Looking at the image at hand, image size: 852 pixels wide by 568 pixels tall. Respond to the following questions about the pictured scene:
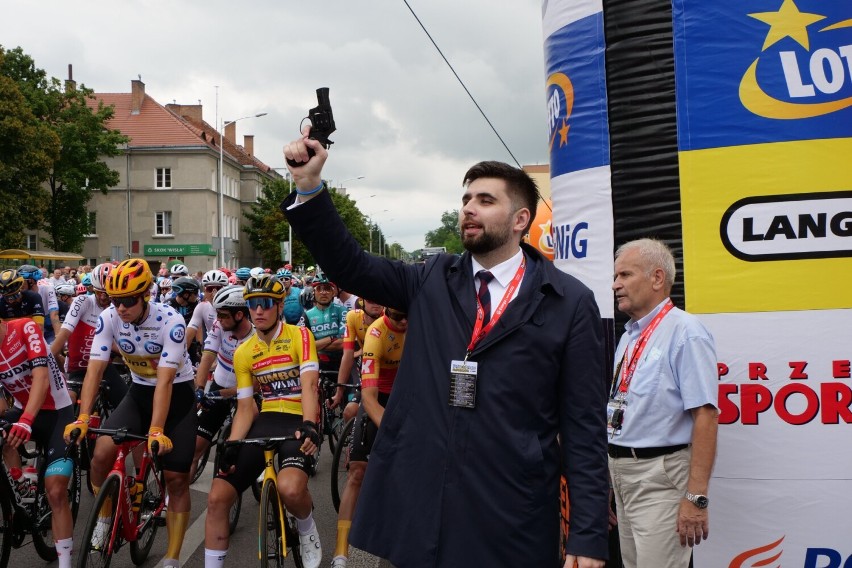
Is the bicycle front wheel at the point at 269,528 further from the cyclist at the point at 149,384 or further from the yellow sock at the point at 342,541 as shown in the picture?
the cyclist at the point at 149,384

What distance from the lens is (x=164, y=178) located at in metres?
69.1

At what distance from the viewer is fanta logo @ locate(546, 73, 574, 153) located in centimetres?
514

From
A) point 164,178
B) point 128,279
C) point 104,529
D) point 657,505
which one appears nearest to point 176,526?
point 104,529

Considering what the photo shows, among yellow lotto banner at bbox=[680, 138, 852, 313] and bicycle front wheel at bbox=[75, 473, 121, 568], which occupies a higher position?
yellow lotto banner at bbox=[680, 138, 852, 313]

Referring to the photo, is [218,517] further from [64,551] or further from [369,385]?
[369,385]

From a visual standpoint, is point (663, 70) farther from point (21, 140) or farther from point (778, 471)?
point (21, 140)

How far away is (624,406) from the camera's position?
386cm

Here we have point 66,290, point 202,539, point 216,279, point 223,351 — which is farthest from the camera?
point 66,290

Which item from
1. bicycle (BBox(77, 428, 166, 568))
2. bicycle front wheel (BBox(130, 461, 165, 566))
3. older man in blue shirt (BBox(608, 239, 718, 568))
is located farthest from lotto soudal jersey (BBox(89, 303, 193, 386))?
older man in blue shirt (BBox(608, 239, 718, 568))

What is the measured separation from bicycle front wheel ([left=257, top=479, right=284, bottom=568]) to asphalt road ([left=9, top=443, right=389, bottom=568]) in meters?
0.88

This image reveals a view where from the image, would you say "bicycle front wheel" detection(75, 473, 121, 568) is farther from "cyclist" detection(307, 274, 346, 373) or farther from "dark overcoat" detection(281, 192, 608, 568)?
"cyclist" detection(307, 274, 346, 373)

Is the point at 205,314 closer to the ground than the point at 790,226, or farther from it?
closer to the ground

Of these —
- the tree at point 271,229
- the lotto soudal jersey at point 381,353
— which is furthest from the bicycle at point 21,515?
the tree at point 271,229

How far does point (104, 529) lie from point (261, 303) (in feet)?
5.50
